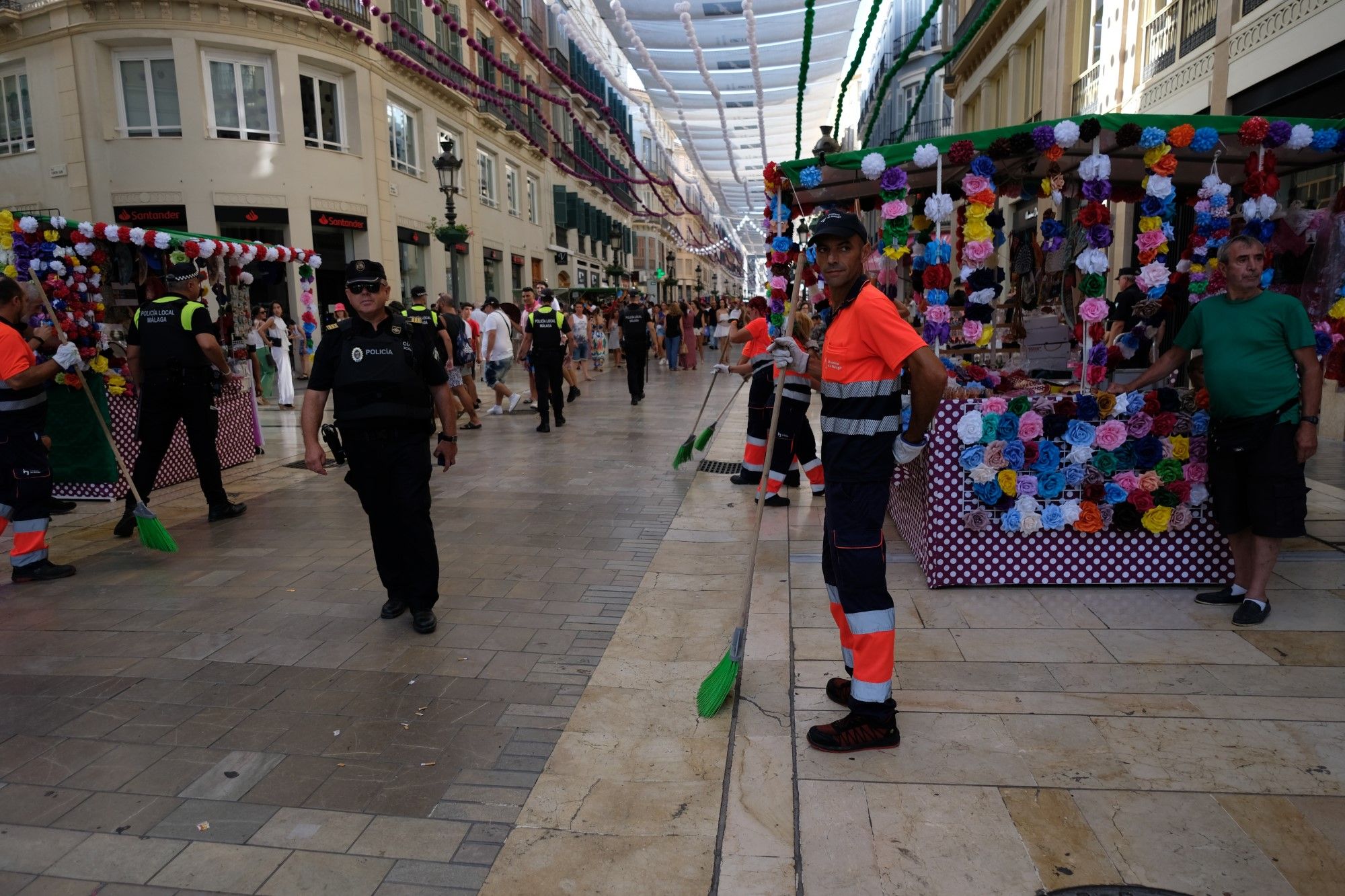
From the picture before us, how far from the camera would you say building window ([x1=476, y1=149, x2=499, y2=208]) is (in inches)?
1113

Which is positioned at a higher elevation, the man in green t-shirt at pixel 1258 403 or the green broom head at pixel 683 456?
the man in green t-shirt at pixel 1258 403

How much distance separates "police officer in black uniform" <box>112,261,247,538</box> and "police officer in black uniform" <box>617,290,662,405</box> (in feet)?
27.4

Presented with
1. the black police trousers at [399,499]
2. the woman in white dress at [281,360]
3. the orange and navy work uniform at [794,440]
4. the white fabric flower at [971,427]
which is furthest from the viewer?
the woman in white dress at [281,360]

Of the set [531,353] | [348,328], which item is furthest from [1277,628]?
[531,353]

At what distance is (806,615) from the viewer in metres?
4.51

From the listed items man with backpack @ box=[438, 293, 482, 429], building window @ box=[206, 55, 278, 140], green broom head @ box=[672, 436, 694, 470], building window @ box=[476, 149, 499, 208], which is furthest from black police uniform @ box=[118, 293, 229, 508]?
building window @ box=[476, 149, 499, 208]

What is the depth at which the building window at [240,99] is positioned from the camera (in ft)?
62.7

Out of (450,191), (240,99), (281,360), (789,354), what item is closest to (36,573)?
(789,354)

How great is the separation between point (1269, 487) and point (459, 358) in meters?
8.75

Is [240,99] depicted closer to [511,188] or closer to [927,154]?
[511,188]

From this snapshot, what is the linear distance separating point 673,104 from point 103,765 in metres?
16.0

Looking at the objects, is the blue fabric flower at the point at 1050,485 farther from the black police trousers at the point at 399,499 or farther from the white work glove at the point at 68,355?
the white work glove at the point at 68,355

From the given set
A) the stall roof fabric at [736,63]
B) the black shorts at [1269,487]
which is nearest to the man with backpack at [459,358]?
the stall roof fabric at [736,63]

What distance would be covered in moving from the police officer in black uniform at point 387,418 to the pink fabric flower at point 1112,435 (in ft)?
11.8
